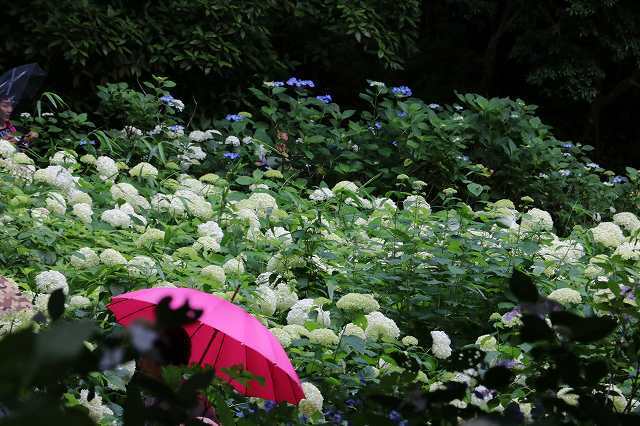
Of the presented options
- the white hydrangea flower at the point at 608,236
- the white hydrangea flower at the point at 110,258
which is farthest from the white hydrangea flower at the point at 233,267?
the white hydrangea flower at the point at 608,236

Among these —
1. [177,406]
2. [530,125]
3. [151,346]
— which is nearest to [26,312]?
[177,406]

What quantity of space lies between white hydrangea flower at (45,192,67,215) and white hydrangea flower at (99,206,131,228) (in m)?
0.17

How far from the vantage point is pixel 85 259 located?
3.14 m

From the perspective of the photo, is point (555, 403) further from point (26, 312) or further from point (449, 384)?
point (26, 312)

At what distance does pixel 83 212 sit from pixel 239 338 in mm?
1635

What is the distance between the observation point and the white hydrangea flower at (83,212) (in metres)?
3.79

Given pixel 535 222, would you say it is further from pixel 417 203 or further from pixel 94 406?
pixel 94 406

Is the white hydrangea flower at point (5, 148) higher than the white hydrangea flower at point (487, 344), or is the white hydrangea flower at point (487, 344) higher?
the white hydrangea flower at point (487, 344)

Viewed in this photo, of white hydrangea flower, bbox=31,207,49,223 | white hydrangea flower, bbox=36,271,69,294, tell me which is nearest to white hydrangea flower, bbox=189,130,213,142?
white hydrangea flower, bbox=31,207,49,223

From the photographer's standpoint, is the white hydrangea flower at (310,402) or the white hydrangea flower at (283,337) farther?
the white hydrangea flower at (283,337)

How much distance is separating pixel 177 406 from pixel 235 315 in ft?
5.01

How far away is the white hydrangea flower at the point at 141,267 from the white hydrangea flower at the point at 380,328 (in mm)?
793

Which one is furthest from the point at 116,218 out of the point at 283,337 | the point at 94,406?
the point at 94,406

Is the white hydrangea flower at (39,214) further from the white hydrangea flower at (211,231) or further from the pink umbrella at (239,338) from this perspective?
the pink umbrella at (239,338)
